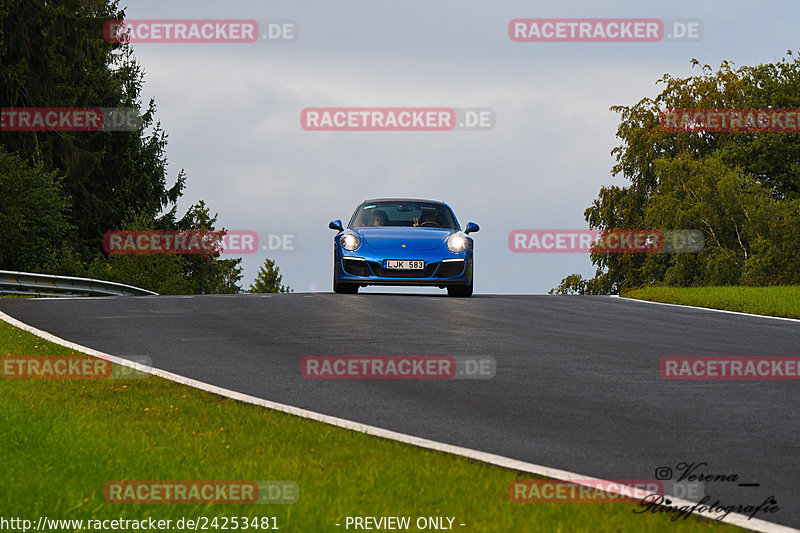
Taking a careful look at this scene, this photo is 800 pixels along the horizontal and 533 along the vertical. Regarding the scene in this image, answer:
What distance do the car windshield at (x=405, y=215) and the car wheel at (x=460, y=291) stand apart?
3.74 feet

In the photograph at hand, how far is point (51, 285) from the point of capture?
24.3 meters

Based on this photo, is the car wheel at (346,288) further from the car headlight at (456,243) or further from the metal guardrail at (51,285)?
the metal guardrail at (51,285)

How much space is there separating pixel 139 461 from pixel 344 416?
2012 mm

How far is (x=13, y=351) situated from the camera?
1121 cm

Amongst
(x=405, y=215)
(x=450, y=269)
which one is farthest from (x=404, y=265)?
(x=405, y=215)

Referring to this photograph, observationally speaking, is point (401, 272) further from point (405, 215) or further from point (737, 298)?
point (737, 298)

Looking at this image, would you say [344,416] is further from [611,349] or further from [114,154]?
[114,154]

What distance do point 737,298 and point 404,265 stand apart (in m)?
6.78

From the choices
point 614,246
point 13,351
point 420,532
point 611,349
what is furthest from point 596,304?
point 614,246

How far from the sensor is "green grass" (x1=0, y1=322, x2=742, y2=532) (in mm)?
5207

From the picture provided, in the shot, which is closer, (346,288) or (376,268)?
(376,268)

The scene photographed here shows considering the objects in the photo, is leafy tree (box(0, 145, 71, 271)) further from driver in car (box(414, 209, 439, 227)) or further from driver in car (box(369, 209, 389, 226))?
driver in car (box(414, 209, 439, 227))

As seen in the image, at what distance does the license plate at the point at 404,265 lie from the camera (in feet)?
60.3

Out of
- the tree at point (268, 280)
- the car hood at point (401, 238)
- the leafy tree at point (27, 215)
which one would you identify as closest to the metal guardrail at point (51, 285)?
the leafy tree at point (27, 215)
